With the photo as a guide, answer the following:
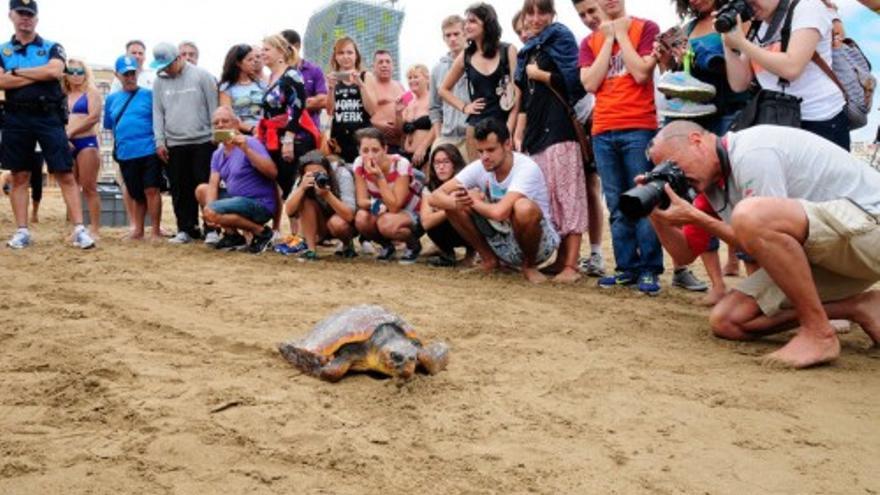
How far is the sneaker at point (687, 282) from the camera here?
3.95 metres

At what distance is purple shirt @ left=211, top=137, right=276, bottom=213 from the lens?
5066 millimetres

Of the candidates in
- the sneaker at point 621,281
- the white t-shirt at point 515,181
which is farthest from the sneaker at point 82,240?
the sneaker at point 621,281

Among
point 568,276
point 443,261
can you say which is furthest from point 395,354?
point 443,261

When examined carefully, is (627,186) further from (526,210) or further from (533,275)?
(533,275)

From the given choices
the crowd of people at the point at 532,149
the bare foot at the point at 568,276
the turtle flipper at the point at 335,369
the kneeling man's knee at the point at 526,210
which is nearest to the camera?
the turtle flipper at the point at 335,369

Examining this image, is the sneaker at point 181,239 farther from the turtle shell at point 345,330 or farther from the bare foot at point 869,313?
the bare foot at point 869,313

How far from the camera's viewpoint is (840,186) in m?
2.61

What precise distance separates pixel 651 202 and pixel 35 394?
6.48ft

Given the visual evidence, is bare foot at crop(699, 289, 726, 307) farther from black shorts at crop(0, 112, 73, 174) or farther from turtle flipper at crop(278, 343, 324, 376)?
black shorts at crop(0, 112, 73, 174)

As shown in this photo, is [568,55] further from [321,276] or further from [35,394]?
[35,394]

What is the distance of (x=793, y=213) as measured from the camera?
250cm

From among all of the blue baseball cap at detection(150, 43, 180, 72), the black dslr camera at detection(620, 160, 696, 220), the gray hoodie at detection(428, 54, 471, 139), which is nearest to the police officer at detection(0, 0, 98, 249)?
the blue baseball cap at detection(150, 43, 180, 72)

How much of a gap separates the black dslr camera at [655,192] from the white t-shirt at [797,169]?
0.62 feet

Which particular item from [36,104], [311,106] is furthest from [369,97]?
[36,104]
